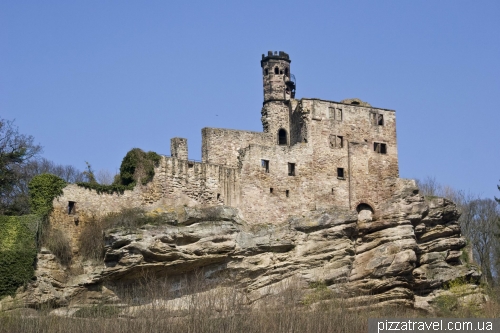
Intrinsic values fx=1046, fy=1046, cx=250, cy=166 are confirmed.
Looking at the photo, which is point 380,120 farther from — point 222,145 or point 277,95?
point 222,145

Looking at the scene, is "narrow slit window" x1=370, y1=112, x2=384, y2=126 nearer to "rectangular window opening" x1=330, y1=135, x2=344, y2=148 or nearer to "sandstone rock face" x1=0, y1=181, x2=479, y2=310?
"rectangular window opening" x1=330, y1=135, x2=344, y2=148

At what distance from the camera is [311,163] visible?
51000 mm

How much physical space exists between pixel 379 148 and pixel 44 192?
17.5 meters

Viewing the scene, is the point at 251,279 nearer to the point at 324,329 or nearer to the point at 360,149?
the point at 324,329

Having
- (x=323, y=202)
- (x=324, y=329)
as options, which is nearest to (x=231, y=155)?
(x=323, y=202)

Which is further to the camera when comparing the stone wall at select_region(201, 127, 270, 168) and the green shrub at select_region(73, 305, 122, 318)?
the stone wall at select_region(201, 127, 270, 168)

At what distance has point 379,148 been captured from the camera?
2094 inches

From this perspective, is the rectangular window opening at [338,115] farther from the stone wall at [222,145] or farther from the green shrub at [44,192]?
the green shrub at [44,192]

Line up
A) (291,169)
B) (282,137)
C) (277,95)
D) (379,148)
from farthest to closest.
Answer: (277,95)
(282,137)
(379,148)
(291,169)

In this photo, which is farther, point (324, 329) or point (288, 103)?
point (288, 103)

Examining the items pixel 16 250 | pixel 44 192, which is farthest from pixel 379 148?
pixel 16 250

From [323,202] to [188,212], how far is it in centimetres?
748

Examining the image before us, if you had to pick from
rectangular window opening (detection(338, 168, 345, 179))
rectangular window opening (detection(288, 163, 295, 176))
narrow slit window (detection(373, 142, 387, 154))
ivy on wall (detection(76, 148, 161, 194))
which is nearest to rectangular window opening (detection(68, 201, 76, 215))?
ivy on wall (detection(76, 148, 161, 194))

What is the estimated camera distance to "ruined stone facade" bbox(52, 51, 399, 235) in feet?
156
